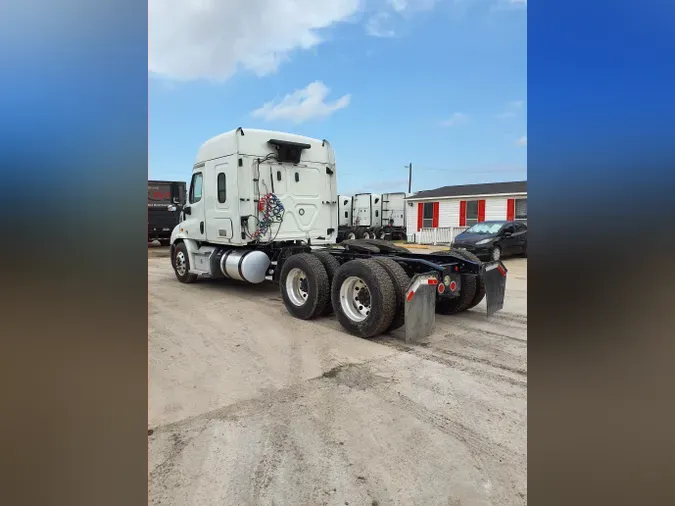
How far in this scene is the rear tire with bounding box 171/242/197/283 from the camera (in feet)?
34.5

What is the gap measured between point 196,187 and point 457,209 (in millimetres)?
18129

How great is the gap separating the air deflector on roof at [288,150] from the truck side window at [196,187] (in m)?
1.90

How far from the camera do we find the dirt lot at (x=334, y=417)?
262cm

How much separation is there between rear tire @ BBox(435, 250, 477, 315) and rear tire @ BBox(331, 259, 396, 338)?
153 centimetres

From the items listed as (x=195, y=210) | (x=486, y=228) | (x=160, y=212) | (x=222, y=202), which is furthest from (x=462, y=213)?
(x=222, y=202)

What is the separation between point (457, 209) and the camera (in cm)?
2483

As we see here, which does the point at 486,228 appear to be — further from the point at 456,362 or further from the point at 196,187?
the point at 456,362

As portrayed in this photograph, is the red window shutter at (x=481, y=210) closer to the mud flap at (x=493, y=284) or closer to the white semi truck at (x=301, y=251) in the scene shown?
the white semi truck at (x=301, y=251)

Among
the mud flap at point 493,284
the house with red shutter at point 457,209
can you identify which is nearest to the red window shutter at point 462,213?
the house with red shutter at point 457,209
